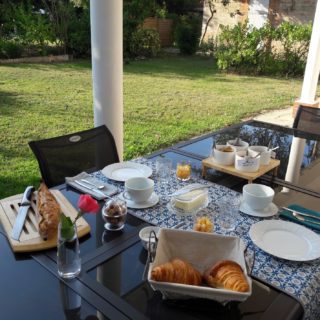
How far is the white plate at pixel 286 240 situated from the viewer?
42.3 inches

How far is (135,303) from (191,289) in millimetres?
153

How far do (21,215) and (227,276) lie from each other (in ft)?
2.32

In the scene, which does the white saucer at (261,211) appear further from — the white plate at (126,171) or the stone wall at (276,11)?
the stone wall at (276,11)

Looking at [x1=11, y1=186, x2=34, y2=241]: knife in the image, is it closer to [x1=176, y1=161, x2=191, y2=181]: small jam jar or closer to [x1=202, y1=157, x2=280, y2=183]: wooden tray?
[x1=176, y1=161, x2=191, y2=181]: small jam jar

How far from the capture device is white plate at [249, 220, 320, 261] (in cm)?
107

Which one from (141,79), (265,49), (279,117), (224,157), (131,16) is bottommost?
(279,117)

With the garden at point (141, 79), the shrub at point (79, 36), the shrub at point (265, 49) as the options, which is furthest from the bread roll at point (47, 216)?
the shrub at point (79, 36)

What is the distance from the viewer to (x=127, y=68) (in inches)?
352

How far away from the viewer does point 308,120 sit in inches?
108

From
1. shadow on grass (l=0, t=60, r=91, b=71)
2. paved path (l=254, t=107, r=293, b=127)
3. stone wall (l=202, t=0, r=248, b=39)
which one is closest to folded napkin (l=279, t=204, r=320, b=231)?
paved path (l=254, t=107, r=293, b=127)

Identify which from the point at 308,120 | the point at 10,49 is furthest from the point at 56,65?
the point at 308,120

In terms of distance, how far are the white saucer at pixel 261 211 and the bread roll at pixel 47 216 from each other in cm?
66

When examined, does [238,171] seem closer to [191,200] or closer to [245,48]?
[191,200]

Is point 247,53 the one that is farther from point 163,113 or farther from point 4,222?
point 4,222
